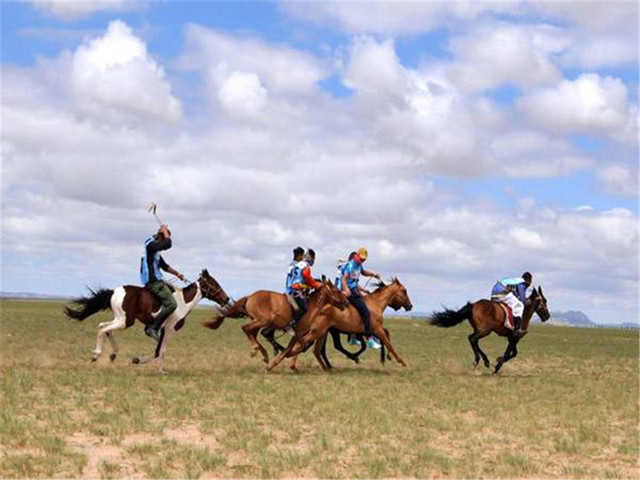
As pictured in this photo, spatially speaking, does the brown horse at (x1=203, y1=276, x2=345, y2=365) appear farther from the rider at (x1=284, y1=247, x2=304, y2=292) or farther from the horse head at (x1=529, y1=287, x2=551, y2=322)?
the horse head at (x1=529, y1=287, x2=551, y2=322)

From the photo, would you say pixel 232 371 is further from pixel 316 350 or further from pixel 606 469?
pixel 606 469

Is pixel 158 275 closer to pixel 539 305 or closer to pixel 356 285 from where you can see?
pixel 356 285

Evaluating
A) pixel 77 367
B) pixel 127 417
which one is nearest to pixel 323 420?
pixel 127 417

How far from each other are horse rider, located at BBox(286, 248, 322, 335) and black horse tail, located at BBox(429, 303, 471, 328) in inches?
178

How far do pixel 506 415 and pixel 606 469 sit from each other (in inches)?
140

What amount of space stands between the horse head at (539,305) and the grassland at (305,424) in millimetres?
1599

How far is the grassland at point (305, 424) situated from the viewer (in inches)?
388

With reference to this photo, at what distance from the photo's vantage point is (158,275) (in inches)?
712

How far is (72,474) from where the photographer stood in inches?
368

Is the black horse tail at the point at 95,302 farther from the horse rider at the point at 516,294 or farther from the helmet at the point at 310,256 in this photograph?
the horse rider at the point at 516,294

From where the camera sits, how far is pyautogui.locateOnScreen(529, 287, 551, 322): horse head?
68.8 ft

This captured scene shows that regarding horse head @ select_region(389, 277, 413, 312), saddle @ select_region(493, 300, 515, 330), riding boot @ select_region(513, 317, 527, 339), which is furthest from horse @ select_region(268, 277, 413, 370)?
riding boot @ select_region(513, 317, 527, 339)

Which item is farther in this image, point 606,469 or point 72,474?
point 606,469

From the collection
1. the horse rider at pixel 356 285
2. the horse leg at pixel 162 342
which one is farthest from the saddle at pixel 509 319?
the horse leg at pixel 162 342
